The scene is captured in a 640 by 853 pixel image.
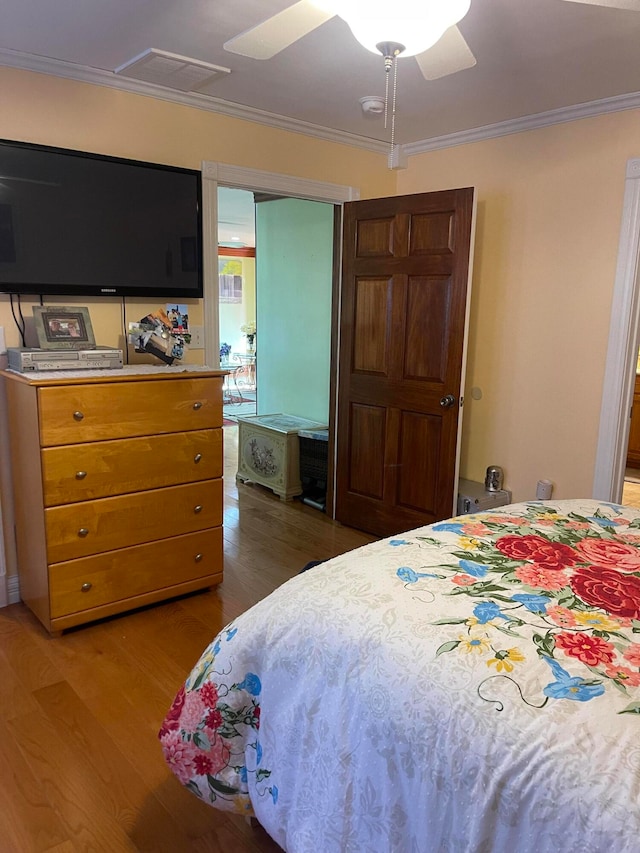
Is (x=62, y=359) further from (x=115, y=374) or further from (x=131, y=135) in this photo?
(x=131, y=135)

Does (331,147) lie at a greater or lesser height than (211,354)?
Answer: greater

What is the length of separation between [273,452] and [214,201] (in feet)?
6.18

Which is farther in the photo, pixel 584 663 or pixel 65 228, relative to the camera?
pixel 65 228

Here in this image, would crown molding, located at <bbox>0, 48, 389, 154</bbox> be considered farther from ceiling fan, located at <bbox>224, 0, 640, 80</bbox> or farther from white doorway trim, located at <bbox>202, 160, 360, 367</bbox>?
ceiling fan, located at <bbox>224, 0, 640, 80</bbox>

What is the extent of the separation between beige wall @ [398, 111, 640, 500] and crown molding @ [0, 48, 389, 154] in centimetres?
58

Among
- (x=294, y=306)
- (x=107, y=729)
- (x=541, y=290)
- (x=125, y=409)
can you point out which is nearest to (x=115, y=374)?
(x=125, y=409)

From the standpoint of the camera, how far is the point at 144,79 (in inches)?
107

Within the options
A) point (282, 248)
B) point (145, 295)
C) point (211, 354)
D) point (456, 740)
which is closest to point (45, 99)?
point (145, 295)

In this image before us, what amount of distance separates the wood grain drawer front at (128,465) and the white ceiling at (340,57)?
1.56 metres

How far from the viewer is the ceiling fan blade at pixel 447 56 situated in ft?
5.46

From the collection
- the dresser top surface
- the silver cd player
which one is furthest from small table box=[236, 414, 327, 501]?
the silver cd player

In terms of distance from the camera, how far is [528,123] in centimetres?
323

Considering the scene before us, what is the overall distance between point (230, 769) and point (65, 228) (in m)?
2.23

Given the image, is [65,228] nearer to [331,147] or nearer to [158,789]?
[331,147]
